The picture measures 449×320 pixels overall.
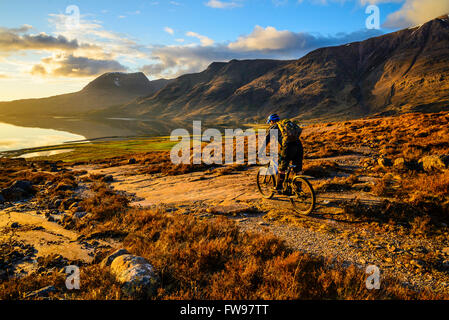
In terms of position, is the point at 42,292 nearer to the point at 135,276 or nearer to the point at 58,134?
the point at 135,276

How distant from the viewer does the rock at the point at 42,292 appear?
399 centimetres

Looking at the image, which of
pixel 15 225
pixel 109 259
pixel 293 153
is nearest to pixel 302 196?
pixel 293 153

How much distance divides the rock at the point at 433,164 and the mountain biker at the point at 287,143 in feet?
20.9

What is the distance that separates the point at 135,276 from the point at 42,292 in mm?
1744

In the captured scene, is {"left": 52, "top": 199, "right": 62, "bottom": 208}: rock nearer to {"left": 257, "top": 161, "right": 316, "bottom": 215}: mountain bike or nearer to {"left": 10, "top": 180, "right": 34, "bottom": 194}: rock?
{"left": 10, "top": 180, "right": 34, "bottom": 194}: rock

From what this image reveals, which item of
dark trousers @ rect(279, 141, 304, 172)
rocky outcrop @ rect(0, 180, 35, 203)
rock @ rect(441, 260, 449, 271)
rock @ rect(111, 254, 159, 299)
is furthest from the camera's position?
rocky outcrop @ rect(0, 180, 35, 203)

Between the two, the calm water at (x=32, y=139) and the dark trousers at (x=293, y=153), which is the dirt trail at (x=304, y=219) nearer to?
the dark trousers at (x=293, y=153)

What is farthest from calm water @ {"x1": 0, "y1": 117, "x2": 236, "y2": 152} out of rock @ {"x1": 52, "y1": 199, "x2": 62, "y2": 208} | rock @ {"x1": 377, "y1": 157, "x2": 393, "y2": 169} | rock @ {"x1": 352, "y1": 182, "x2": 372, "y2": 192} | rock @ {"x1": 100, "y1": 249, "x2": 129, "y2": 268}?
rock @ {"x1": 377, "y1": 157, "x2": 393, "y2": 169}

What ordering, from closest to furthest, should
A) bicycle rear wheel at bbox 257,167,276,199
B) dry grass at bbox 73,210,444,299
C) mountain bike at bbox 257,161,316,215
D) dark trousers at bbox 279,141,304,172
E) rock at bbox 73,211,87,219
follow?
dry grass at bbox 73,210,444,299 < mountain bike at bbox 257,161,316,215 < dark trousers at bbox 279,141,304,172 < bicycle rear wheel at bbox 257,167,276,199 < rock at bbox 73,211,87,219

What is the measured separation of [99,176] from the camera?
19.9 m

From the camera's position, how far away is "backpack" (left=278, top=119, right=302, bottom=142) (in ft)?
23.1

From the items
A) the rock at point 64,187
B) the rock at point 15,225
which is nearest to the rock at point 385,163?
the rock at point 15,225

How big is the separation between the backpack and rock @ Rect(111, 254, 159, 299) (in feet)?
17.3
